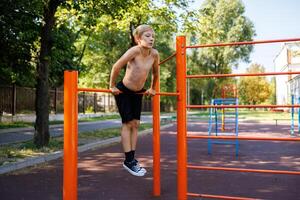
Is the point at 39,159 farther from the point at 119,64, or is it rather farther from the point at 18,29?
the point at 119,64

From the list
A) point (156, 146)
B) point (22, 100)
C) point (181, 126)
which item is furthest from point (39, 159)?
point (22, 100)

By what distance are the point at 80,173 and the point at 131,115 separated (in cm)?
242

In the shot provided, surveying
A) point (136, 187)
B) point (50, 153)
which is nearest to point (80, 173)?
point (136, 187)

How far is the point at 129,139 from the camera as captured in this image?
3512 millimetres

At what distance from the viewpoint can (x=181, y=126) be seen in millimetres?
3627

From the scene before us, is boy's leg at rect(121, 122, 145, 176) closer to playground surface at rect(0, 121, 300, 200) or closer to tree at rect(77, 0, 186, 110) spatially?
playground surface at rect(0, 121, 300, 200)

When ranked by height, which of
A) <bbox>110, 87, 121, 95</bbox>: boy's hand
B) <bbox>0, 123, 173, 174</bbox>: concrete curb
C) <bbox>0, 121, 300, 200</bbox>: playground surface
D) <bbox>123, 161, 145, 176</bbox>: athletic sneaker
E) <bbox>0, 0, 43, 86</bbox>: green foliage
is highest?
<bbox>0, 0, 43, 86</bbox>: green foliage

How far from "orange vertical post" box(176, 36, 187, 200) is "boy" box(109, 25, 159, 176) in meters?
0.31

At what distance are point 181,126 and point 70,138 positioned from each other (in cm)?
135

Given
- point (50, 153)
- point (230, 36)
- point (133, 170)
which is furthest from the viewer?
point (230, 36)

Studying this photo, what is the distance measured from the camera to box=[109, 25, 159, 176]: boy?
3348mm

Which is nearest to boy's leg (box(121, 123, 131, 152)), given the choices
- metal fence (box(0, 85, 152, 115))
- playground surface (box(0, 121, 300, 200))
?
playground surface (box(0, 121, 300, 200))

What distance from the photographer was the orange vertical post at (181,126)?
3.59 meters

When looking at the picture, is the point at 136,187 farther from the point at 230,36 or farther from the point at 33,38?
the point at 230,36
